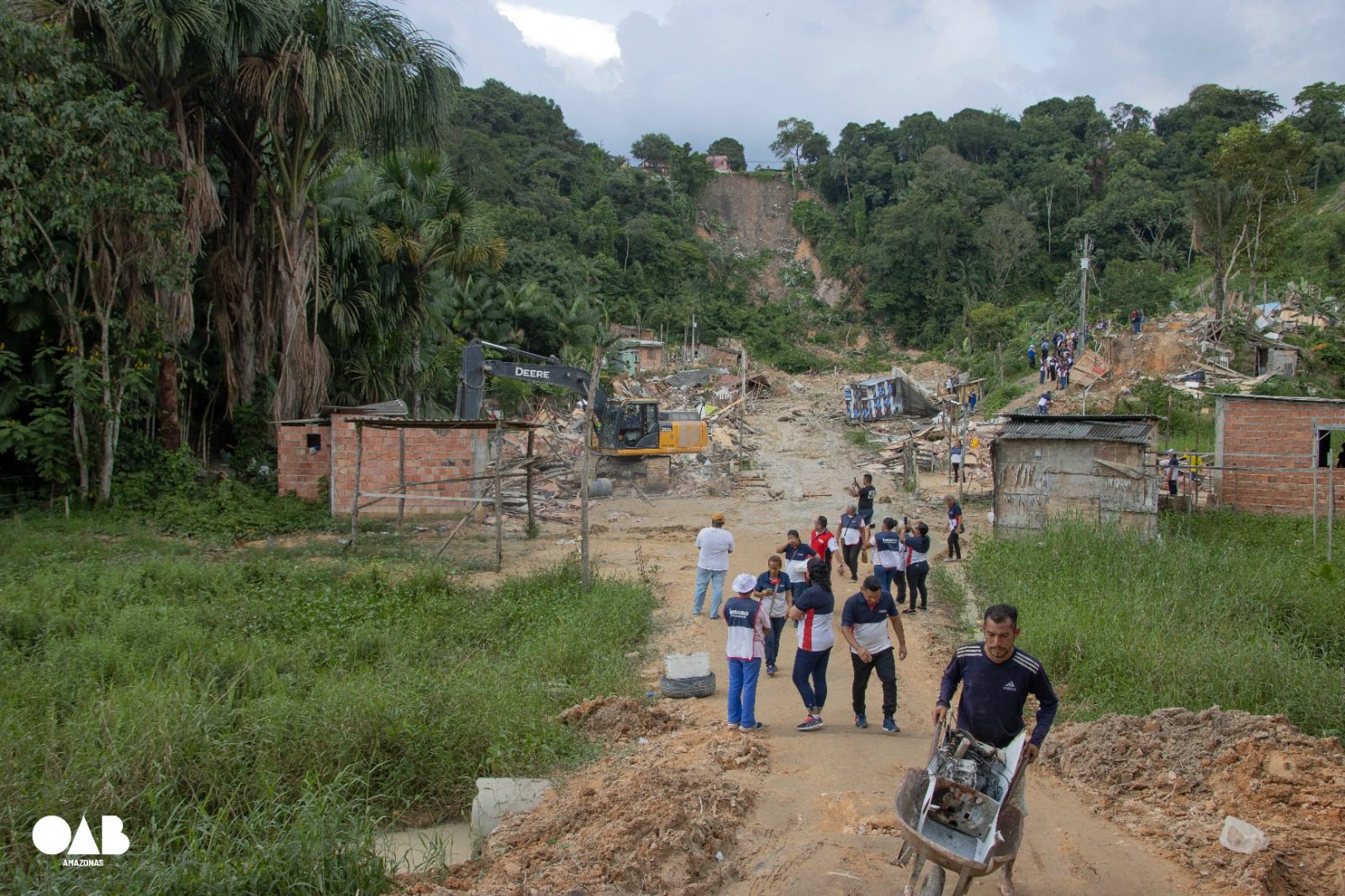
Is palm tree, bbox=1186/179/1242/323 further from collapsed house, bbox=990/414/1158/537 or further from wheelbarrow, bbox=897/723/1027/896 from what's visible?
wheelbarrow, bbox=897/723/1027/896

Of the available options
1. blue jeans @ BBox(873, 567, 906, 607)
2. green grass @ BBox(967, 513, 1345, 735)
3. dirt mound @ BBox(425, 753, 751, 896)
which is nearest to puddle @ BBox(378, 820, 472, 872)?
dirt mound @ BBox(425, 753, 751, 896)

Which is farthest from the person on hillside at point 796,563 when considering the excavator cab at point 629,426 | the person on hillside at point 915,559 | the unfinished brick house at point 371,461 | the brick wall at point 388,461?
the excavator cab at point 629,426

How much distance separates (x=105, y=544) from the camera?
1502 cm

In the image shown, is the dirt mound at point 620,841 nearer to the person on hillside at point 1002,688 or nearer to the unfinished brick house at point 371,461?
the person on hillside at point 1002,688

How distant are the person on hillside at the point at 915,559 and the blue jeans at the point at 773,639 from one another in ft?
10.2

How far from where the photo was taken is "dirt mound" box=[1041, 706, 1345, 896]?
4991 mm

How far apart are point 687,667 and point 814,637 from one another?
1727 millimetres

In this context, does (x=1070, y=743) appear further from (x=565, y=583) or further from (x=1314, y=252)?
(x=1314, y=252)

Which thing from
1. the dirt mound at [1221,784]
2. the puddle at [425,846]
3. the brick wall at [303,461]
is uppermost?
the brick wall at [303,461]

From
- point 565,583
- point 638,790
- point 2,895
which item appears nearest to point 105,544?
point 565,583

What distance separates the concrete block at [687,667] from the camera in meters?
8.59

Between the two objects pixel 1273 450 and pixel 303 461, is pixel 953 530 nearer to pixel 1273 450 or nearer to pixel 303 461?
pixel 1273 450

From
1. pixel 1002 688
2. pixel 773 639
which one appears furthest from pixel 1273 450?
pixel 1002 688

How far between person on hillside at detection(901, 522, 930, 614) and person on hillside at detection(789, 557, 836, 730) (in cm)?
462
